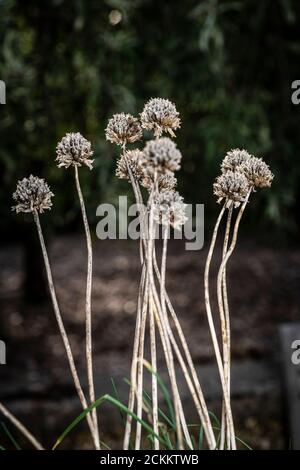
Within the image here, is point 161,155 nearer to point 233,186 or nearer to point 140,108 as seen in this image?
point 233,186

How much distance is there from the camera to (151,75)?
4.07m

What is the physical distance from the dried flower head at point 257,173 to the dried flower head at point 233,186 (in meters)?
0.02

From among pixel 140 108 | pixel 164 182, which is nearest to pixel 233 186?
pixel 164 182

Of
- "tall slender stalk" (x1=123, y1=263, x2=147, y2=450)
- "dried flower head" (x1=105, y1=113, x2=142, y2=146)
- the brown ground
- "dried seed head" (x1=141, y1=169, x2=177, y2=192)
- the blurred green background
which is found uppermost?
the blurred green background

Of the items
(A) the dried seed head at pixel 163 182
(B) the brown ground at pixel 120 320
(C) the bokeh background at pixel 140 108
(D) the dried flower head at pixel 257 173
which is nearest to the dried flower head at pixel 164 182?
(A) the dried seed head at pixel 163 182

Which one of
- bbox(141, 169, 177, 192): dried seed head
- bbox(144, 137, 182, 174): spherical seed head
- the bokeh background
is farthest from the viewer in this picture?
the bokeh background

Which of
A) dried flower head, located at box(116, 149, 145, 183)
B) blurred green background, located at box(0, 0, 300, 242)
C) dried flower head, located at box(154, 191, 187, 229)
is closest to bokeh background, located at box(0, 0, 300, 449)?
blurred green background, located at box(0, 0, 300, 242)

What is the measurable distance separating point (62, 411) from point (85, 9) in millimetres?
2331

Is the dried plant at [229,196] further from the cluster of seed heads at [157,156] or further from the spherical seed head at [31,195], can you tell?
the spherical seed head at [31,195]

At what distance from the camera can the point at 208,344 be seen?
4.86 meters

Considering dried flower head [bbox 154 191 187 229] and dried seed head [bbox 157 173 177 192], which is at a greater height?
dried seed head [bbox 157 173 177 192]

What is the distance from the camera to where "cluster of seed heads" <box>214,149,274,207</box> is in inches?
33.4

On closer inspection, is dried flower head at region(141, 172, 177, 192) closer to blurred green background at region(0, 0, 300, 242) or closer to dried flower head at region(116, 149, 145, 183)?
dried flower head at region(116, 149, 145, 183)

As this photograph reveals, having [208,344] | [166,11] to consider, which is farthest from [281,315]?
[166,11]
